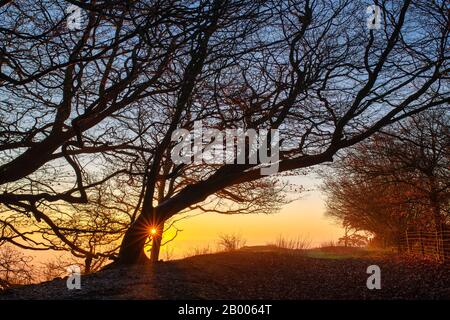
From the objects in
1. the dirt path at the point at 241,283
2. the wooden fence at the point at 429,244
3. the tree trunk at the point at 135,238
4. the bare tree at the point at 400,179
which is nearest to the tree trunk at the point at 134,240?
the tree trunk at the point at 135,238

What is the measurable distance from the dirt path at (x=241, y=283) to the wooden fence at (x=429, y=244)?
3.79 m

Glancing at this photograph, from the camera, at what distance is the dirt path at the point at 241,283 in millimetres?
7324

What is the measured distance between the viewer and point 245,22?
7098mm

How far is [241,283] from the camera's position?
28.5ft

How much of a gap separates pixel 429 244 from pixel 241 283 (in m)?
10.8

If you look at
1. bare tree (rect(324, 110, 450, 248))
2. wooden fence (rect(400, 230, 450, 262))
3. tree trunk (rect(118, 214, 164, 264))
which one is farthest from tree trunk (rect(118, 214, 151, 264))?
wooden fence (rect(400, 230, 450, 262))

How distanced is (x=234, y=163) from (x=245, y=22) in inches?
158

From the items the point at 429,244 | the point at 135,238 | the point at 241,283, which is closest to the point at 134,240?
the point at 135,238

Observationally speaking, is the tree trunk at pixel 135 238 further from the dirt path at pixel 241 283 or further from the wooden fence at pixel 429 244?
the wooden fence at pixel 429 244

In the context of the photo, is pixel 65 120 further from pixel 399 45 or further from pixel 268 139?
pixel 399 45

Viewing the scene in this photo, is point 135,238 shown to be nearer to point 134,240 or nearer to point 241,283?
point 134,240
